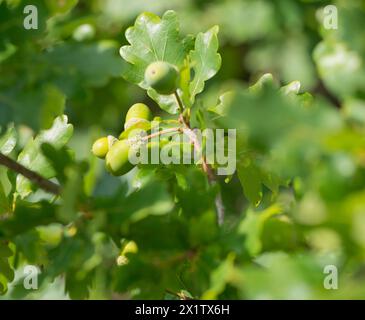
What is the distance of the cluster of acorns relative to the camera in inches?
43.1

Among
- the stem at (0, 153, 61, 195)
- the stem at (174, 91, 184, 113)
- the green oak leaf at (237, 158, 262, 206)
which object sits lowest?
the stem at (0, 153, 61, 195)

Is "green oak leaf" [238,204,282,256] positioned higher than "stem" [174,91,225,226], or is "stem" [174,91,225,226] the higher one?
"stem" [174,91,225,226]

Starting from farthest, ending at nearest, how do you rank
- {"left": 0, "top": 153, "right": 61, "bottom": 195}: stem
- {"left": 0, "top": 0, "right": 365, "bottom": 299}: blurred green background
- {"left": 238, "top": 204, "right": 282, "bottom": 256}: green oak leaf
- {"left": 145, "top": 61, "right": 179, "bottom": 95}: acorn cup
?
{"left": 145, "top": 61, "right": 179, "bottom": 95}: acorn cup < {"left": 0, "top": 153, "right": 61, "bottom": 195}: stem < {"left": 238, "top": 204, "right": 282, "bottom": 256}: green oak leaf < {"left": 0, "top": 0, "right": 365, "bottom": 299}: blurred green background

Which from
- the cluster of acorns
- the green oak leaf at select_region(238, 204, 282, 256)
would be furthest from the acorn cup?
the green oak leaf at select_region(238, 204, 282, 256)

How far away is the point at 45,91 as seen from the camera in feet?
2.97

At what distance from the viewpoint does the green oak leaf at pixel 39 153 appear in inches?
45.8

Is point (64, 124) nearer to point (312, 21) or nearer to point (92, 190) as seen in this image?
point (92, 190)

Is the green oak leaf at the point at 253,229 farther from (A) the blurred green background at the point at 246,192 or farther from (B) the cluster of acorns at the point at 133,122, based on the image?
(B) the cluster of acorns at the point at 133,122

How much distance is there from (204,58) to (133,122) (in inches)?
5.3

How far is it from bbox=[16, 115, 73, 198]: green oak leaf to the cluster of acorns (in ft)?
0.22

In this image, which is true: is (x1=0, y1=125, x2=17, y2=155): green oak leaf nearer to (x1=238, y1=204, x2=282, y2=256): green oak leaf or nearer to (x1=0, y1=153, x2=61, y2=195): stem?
(x1=0, y1=153, x2=61, y2=195): stem

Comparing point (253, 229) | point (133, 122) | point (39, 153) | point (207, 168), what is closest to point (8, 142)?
point (39, 153)

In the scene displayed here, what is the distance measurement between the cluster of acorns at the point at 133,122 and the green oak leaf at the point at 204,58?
76 mm
